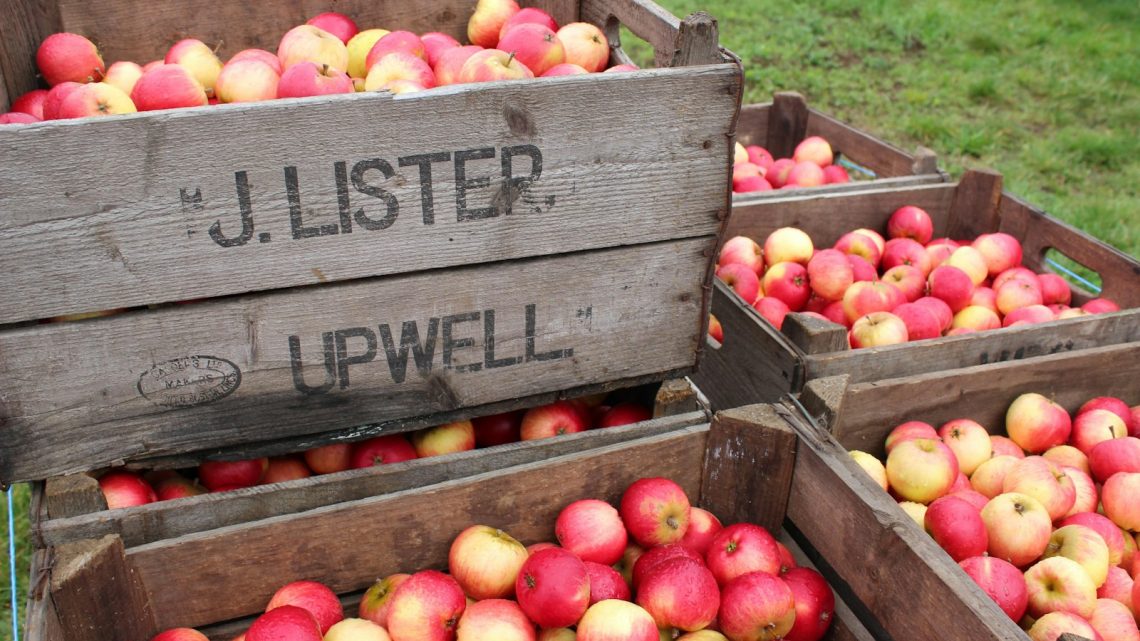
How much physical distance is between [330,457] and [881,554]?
4.16ft

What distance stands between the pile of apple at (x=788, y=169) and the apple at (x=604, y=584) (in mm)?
2002

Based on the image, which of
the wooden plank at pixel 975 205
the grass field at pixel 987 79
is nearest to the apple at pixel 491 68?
the wooden plank at pixel 975 205

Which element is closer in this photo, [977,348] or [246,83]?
[246,83]

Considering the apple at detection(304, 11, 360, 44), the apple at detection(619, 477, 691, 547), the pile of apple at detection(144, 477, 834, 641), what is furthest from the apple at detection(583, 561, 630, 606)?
the apple at detection(304, 11, 360, 44)

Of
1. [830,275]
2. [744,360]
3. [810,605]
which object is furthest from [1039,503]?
[830,275]

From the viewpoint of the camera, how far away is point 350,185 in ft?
5.79

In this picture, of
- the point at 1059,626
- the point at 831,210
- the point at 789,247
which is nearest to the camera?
the point at 1059,626

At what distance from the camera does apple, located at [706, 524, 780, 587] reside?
1.99 metres

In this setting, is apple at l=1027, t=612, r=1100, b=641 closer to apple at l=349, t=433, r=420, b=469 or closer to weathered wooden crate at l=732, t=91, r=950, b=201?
apple at l=349, t=433, r=420, b=469

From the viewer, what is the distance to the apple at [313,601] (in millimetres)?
1852

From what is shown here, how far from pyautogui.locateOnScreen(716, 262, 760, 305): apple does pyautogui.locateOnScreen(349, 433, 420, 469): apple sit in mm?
1323

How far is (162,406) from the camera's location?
1848mm

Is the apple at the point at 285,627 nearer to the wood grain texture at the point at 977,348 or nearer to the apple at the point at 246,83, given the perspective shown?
the apple at the point at 246,83

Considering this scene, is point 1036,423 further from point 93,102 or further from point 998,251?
point 93,102
